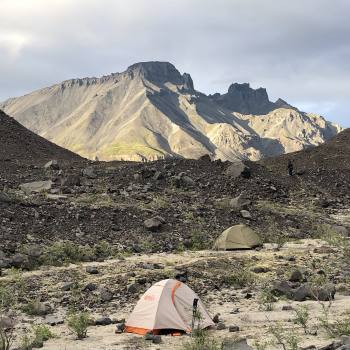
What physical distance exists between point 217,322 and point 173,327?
134 cm

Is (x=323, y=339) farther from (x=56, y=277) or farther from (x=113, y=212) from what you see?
(x=113, y=212)

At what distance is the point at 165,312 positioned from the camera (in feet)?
43.0

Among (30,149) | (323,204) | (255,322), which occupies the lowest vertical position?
(255,322)

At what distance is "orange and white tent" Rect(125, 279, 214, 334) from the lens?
1289cm

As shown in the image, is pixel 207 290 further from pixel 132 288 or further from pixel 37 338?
pixel 37 338

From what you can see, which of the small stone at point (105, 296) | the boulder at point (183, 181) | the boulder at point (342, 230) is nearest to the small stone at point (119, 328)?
the small stone at point (105, 296)

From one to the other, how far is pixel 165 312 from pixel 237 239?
11396 millimetres

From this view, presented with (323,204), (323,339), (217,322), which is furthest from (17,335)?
(323,204)

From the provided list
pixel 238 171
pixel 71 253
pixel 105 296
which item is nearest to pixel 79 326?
pixel 105 296

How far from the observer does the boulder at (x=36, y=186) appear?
102 feet

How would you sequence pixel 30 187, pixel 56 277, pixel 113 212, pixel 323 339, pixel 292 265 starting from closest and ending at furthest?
1. pixel 323 339
2. pixel 56 277
3. pixel 292 265
4. pixel 113 212
5. pixel 30 187

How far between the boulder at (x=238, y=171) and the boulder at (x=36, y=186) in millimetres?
12517

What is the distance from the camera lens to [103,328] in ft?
44.0

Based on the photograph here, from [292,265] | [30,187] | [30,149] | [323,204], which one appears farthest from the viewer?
[30,149]
